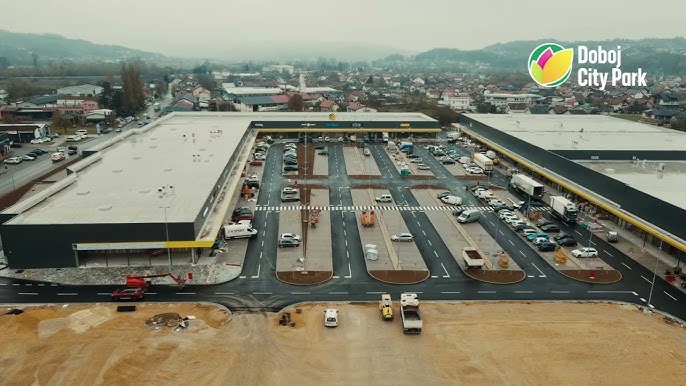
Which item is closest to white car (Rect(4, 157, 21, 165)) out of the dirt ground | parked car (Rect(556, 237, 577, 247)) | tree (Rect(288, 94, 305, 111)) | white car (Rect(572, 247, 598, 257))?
the dirt ground

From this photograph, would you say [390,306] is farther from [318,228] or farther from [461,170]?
[461,170]

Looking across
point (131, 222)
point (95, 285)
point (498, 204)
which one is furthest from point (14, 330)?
point (498, 204)

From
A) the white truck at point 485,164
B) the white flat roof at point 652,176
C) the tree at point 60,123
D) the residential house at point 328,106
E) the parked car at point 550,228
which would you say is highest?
the residential house at point 328,106

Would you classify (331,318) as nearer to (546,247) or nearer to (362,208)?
(546,247)

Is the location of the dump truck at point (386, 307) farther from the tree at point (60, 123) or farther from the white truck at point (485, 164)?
the tree at point (60, 123)

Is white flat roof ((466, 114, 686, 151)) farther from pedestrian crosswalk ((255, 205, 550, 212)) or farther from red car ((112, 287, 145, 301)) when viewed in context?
red car ((112, 287, 145, 301))

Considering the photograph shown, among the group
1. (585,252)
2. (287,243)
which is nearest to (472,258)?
(585,252)

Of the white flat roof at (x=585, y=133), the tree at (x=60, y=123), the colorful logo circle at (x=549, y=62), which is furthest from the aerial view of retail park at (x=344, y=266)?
the colorful logo circle at (x=549, y=62)
